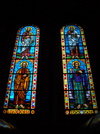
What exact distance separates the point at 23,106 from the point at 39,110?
1.63 feet

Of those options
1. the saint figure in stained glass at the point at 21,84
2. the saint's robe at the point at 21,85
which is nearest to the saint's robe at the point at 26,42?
the saint figure in stained glass at the point at 21,84

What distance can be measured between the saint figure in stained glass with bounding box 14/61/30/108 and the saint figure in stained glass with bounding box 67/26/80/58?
1748 millimetres

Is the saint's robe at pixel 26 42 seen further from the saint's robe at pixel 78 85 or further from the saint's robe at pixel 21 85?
the saint's robe at pixel 78 85

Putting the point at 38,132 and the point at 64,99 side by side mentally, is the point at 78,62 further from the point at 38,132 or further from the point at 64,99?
the point at 38,132

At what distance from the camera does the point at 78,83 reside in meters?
4.77

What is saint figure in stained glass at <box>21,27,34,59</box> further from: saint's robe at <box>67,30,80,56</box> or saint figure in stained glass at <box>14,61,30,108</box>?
saint's robe at <box>67,30,80,56</box>

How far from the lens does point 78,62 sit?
529 centimetres

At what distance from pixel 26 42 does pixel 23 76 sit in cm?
168

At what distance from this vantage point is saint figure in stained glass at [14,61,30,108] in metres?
4.48

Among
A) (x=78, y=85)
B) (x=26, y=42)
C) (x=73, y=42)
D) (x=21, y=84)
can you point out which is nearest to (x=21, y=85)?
(x=21, y=84)

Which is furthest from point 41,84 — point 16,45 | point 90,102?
point 16,45

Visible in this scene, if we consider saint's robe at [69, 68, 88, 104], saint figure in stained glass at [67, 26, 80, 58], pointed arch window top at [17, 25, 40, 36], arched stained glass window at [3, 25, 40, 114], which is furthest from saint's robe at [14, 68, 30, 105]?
pointed arch window top at [17, 25, 40, 36]

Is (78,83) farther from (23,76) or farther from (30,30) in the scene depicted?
(30,30)

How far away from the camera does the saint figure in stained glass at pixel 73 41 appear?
559 centimetres
